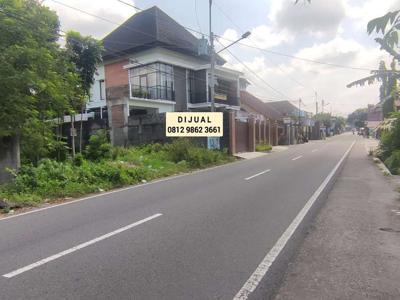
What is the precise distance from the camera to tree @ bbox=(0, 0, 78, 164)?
1230 centimetres

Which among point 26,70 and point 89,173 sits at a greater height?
point 26,70

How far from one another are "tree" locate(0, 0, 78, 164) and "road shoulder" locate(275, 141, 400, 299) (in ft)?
31.7

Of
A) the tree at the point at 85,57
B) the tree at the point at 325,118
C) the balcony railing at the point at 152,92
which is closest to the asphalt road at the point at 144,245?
the tree at the point at 85,57

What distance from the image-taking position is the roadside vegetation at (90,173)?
457 inches

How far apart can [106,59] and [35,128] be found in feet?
72.1

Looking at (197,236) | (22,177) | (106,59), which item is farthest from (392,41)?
(106,59)

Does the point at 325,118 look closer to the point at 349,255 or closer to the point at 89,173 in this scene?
the point at 89,173

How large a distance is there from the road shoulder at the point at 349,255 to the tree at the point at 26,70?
9655 mm

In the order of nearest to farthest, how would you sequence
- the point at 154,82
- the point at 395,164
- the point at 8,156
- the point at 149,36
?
the point at 8,156, the point at 395,164, the point at 154,82, the point at 149,36

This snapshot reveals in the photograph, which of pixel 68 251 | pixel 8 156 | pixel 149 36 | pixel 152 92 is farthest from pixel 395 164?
pixel 149 36

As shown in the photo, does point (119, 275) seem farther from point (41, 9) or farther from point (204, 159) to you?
point (204, 159)

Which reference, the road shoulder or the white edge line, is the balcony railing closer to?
the road shoulder

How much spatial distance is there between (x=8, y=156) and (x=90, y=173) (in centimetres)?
266

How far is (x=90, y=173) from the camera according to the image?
13.8m
